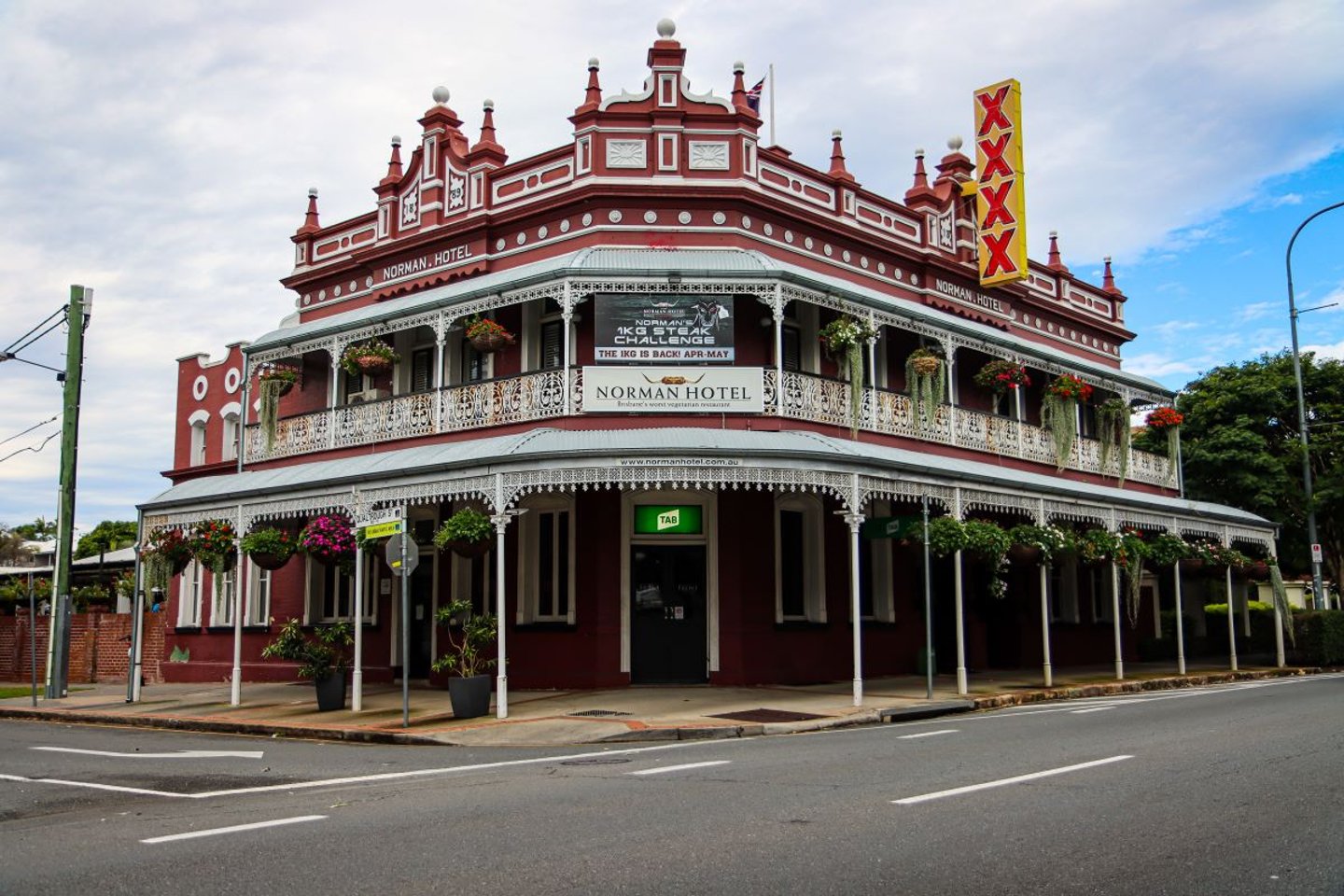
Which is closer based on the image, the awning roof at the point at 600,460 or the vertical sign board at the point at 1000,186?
the awning roof at the point at 600,460

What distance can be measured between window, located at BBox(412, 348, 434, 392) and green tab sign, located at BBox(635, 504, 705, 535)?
223 inches

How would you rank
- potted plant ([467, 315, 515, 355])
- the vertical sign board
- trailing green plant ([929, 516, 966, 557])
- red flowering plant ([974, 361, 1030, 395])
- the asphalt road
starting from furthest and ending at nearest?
the vertical sign board → red flowering plant ([974, 361, 1030, 395]) → potted plant ([467, 315, 515, 355]) → trailing green plant ([929, 516, 966, 557]) → the asphalt road

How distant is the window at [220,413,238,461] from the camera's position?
87.8 feet

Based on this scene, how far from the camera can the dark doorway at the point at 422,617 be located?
21.2 meters

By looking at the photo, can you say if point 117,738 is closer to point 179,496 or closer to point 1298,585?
point 179,496

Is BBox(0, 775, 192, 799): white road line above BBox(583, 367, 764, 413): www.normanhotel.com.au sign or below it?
below

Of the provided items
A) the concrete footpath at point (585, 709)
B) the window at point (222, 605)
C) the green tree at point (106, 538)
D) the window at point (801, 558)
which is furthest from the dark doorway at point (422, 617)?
the green tree at point (106, 538)

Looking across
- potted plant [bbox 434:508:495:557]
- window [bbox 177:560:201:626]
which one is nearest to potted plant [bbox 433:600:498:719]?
potted plant [bbox 434:508:495:557]

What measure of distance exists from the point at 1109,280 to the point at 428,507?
18.2 m

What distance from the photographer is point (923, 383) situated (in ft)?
67.0

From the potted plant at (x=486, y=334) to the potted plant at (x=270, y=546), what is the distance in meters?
4.20

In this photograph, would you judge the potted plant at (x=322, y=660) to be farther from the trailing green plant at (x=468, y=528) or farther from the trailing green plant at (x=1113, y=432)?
the trailing green plant at (x=1113, y=432)

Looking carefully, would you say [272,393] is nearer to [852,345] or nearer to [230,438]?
[230,438]

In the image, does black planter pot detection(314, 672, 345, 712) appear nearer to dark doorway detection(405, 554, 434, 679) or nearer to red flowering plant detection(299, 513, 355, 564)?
red flowering plant detection(299, 513, 355, 564)
